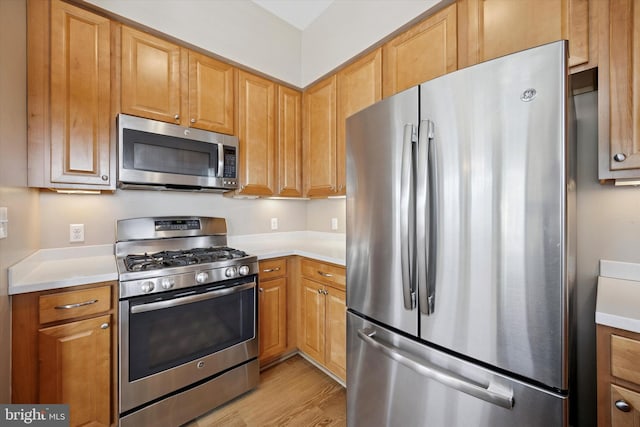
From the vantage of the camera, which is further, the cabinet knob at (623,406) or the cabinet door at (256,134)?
the cabinet door at (256,134)

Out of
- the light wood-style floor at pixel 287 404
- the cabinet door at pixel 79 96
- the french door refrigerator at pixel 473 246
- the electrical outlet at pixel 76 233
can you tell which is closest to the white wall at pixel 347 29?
the french door refrigerator at pixel 473 246

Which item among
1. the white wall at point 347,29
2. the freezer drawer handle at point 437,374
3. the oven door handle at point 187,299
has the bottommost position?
the freezer drawer handle at point 437,374

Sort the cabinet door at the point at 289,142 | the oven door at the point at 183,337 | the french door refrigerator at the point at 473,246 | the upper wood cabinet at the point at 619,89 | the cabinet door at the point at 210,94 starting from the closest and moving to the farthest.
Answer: the french door refrigerator at the point at 473,246 → the upper wood cabinet at the point at 619,89 → the oven door at the point at 183,337 → the cabinet door at the point at 210,94 → the cabinet door at the point at 289,142

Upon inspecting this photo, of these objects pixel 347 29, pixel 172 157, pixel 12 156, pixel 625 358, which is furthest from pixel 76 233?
pixel 625 358

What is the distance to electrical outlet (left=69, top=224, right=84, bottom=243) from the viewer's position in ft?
5.75

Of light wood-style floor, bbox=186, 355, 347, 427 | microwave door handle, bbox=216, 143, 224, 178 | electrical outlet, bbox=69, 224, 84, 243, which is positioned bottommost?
light wood-style floor, bbox=186, 355, 347, 427

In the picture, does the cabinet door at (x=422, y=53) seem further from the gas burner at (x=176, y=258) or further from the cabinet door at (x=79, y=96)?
the cabinet door at (x=79, y=96)

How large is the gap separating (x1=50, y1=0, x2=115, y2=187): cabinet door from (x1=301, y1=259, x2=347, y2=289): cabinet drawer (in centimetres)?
146

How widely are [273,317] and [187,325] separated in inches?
27.7

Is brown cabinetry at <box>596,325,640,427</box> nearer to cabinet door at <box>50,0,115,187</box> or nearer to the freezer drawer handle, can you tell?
the freezer drawer handle

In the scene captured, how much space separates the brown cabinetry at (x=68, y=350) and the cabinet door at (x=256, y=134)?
122 cm

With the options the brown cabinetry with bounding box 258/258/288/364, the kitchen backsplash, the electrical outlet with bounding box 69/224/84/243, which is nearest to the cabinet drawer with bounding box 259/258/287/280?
the brown cabinetry with bounding box 258/258/288/364

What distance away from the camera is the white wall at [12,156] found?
1.13m

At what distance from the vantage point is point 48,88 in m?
1.48
